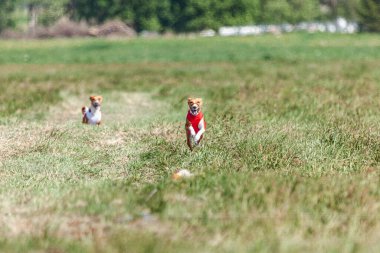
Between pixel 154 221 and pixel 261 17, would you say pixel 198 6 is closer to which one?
pixel 261 17

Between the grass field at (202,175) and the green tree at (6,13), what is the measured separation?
3322 inches

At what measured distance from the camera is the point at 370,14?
84.8 metres

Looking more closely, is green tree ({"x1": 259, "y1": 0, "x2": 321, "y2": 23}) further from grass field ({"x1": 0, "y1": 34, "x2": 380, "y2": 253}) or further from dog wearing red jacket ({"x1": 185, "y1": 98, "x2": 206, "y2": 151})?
dog wearing red jacket ({"x1": 185, "y1": 98, "x2": 206, "y2": 151})

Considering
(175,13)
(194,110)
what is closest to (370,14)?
(175,13)

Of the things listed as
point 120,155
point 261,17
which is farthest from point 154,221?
point 261,17

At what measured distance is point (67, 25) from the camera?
83.5 meters

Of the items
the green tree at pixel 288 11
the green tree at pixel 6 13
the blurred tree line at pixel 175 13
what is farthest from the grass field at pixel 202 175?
the green tree at pixel 288 11

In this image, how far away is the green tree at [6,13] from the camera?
318 feet

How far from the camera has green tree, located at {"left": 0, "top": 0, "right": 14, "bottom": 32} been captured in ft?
318

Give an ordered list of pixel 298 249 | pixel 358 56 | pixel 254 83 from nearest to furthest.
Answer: pixel 298 249, pixel 254 83, pixel 358 56

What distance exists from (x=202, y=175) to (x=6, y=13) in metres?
98.9

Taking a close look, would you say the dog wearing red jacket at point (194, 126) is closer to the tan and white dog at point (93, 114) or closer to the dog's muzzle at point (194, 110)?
the dog's muzzle at point (194, 110)

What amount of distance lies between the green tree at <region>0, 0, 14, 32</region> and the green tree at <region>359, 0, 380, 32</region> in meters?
56.9

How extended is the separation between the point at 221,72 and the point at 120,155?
57.8ft
